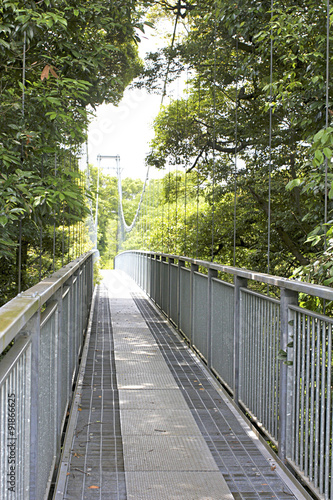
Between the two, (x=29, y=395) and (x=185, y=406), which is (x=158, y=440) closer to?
(x=185, y=406)

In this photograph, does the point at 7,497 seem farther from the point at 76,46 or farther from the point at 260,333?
the point at 76,46

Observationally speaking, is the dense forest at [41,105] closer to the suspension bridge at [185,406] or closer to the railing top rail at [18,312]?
the suspension bridge at [185,406]

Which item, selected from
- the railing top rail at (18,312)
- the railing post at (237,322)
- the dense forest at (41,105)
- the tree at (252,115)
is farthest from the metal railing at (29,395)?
the tree at (252,115)

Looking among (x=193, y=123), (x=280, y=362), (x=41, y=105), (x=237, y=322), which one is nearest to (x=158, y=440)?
(x=280, y=362)

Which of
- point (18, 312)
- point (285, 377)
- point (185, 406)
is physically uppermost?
point (18, 312)

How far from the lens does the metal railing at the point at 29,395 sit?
3.77ft

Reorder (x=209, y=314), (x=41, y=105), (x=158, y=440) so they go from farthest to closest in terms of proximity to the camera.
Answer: (x=209, y=314), (x=41, y=105), (x=158, y=440)

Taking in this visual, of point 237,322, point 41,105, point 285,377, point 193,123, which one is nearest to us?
point 285,377

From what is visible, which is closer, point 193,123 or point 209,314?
point 209,314

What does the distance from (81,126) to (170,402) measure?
194cm

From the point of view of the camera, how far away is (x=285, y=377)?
7.77 feet

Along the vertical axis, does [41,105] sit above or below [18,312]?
→ above

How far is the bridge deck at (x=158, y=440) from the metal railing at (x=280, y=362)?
13cm

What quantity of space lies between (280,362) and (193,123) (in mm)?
9357
